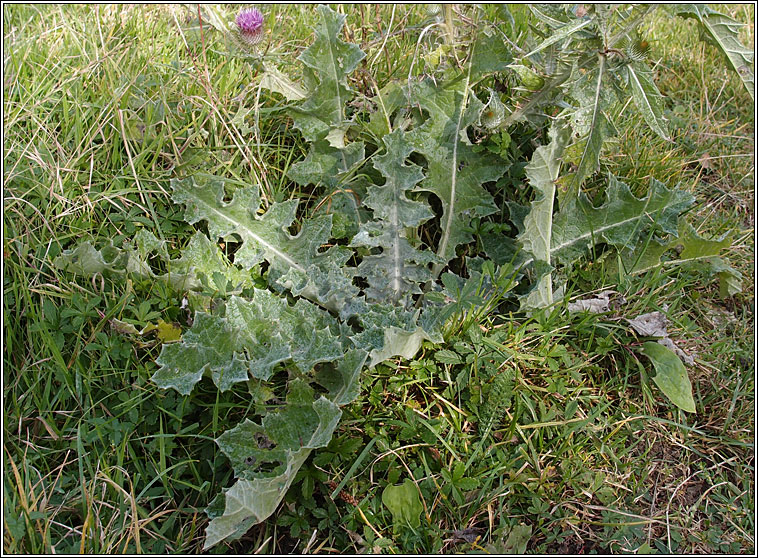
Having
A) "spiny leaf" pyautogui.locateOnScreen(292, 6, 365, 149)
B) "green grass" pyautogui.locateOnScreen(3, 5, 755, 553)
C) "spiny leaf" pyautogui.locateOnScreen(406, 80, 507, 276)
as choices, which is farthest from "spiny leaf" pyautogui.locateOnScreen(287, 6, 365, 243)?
"spiny leaf" pyautogui.locateOnScreen(406, 80, 507, 276)

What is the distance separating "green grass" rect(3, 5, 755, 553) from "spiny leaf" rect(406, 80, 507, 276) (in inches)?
16.8

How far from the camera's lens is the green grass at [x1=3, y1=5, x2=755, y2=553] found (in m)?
1.85

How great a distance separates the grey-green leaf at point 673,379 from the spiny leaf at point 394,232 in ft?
2.88

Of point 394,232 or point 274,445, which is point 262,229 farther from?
point 274,445

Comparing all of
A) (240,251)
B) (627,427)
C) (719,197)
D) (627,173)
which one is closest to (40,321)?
(240,251)

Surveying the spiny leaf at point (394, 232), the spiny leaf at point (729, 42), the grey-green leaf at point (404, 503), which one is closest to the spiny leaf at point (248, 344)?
the spiny leaf at point (394, 232)

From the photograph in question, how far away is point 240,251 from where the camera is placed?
7.63ft

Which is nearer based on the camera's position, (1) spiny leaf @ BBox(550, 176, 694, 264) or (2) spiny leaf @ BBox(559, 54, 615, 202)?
(2) spiny leaf @ BBox(559, 54, 615, 202)

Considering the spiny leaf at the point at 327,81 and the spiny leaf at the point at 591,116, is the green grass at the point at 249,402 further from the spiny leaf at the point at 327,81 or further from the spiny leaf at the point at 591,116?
the spiny leaf at the point at 591,116

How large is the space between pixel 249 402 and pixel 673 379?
1477 mm

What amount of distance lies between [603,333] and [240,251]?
1397 millimetres

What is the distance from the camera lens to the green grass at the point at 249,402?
1848 mm

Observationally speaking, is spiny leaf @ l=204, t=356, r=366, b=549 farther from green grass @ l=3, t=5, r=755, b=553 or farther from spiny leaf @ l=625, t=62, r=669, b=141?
spiny leaf @ l=625, t=62, r=669, b=141

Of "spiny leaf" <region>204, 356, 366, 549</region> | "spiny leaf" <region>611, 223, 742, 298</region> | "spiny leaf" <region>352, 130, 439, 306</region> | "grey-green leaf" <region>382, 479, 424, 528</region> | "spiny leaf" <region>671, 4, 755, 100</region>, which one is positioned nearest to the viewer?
"spiny leaf" <region>204, 356, 366, 549</region>
